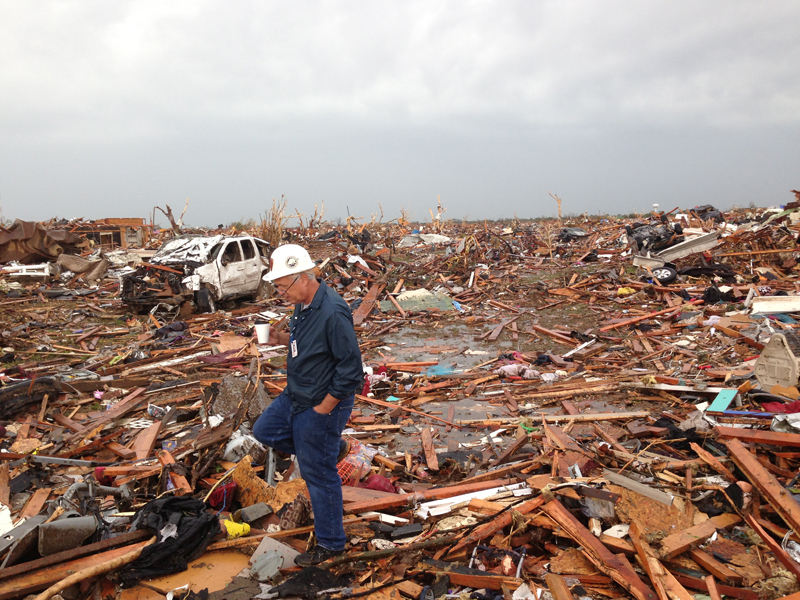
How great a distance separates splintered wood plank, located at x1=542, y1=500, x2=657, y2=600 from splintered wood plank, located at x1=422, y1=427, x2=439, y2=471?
157 cm

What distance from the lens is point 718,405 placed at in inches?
220

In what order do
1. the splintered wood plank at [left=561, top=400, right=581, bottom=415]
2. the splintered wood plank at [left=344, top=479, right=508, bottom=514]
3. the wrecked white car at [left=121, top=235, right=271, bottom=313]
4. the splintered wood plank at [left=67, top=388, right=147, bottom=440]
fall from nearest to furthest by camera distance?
the splintered wood plank at [left=344, top=479, right=508, bottom=514] < the splintered wood plank at [left=67, top=388, right=147, bottom=440] < the splintered wood plank at [left=561, top=400, right=581, bottom=415] < the wrecked white car at [left=121, top=235, right=271, bottom=313]

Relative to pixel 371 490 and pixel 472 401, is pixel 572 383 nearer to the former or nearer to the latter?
pixel 472 401

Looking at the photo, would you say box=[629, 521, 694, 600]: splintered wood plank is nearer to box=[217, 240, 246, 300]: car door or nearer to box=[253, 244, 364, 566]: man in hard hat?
box=[253, 244, 364, 566]: man in hard hat

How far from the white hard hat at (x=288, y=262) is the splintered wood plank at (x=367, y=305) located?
9400 millimetres

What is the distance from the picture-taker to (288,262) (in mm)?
3344

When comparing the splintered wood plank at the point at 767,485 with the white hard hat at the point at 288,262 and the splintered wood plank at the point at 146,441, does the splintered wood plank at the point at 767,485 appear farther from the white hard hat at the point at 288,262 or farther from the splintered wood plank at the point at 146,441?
the splintered wood plank at the point at 146,441

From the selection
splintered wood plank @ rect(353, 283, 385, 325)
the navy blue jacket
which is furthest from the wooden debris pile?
the navy blue jacket

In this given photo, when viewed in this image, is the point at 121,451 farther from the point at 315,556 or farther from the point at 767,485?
the point at 767,485

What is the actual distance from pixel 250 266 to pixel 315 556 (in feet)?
39.1

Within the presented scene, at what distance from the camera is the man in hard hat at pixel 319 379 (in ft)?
10.8

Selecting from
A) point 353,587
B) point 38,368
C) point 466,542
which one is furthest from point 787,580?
point 38,368

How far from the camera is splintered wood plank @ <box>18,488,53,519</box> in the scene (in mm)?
4242

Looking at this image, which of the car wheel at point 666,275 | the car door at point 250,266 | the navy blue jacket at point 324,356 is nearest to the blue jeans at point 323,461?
the navy blue jacket at point 324,356
